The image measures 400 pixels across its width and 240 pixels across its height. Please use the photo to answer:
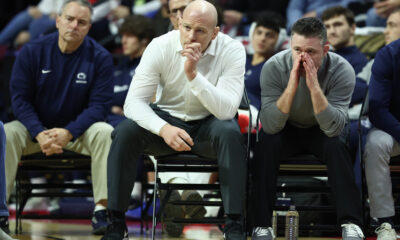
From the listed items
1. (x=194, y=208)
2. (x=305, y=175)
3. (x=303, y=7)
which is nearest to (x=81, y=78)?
(x=194, y=208)

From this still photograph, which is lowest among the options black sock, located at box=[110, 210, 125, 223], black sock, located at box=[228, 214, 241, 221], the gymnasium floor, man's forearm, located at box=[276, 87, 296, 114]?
the gymnasium floor

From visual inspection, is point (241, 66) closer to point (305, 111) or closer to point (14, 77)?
point (305, 111)

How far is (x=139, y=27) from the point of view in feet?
19.0

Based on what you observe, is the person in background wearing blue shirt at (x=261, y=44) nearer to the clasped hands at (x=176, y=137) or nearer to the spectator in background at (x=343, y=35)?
the spectator in background at (x=343, y=35)

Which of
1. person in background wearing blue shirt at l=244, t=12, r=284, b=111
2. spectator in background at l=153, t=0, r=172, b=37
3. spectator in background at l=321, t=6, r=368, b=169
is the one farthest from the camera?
spectator in background at l=153, t=0, r=172, b=37

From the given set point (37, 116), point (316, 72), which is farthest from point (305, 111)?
point (37, 116)

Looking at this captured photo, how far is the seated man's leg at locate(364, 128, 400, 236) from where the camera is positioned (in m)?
3.67

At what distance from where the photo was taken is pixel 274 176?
3631mm

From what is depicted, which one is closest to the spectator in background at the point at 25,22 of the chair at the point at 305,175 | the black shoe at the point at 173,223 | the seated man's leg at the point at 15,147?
the seated man's leg at the point at 15,147

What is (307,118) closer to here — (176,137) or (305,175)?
(305,175)

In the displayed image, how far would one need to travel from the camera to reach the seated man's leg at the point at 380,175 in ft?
12.0

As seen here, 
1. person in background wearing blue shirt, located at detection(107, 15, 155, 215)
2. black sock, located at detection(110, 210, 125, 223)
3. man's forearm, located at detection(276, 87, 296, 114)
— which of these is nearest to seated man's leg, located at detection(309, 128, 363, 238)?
man's forearm, located at detection(276, 87, 296, 114)

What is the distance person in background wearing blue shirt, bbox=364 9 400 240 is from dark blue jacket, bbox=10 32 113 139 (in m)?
1.83

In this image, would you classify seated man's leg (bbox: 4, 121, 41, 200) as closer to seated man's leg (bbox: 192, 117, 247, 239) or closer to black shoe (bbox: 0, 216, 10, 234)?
black shoe (bbox: 0, 216, 10, 234)
